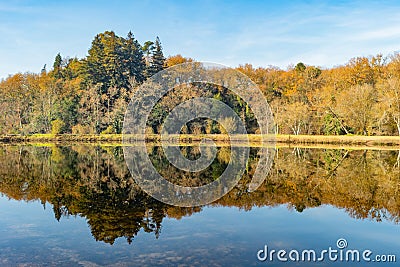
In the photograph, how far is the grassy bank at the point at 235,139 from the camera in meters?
35.9

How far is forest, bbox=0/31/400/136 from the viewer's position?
1559 inches

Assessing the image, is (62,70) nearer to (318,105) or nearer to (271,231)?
(318,105)

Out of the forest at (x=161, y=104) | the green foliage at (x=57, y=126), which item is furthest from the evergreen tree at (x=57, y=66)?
the green foliage at (x=57, y=126)

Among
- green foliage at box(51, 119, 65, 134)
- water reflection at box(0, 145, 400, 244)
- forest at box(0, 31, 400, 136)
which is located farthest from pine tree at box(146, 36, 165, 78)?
water reflection at box(0, 145, 400, 244)

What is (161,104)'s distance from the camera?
46.8 m

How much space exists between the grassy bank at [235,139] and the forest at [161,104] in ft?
4.81

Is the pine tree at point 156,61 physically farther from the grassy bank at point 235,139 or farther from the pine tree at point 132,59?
the grassy bank at point 235,139

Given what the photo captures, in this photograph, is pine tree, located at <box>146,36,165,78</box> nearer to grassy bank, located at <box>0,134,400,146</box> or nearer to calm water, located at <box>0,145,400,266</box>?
grassy bank, located at <box>0,134,400,146</box>

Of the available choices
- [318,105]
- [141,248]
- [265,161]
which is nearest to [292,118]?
[318,105]

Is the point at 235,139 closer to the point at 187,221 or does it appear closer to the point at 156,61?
the point at 156,61

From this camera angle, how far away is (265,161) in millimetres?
23703

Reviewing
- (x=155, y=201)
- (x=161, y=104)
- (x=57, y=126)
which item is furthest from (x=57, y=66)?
(x=155, y=201)

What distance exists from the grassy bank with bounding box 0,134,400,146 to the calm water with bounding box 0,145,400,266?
2060 centimetres

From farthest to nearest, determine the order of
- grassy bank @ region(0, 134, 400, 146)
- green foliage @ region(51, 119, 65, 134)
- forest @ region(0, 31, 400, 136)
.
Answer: green foliage @ region(51, 119, 65, 134) < forest @ region(0, 31, 400, 136) < grassy bank @ region(0, 134, 400, 146)
